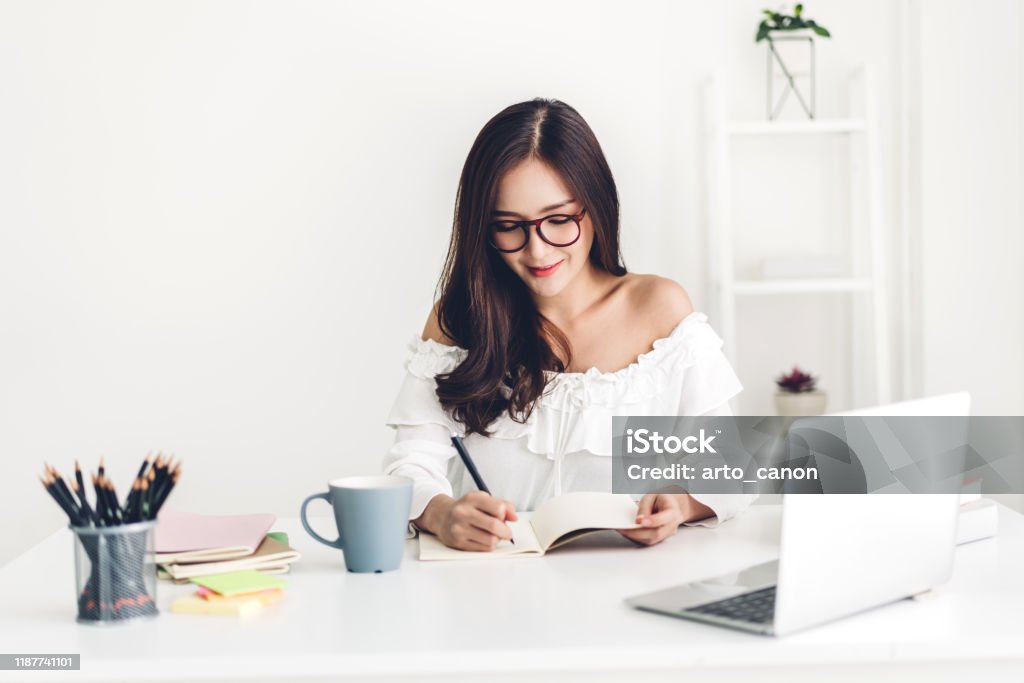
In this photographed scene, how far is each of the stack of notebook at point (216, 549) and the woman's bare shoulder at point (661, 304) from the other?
0.78 meters

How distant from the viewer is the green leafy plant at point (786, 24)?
2.57 m

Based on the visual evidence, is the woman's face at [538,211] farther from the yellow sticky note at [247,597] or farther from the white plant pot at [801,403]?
the white plant pot at [801,403]

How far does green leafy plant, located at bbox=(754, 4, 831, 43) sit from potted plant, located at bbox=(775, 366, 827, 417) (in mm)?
828

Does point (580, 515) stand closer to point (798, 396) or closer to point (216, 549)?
point (216, 549)

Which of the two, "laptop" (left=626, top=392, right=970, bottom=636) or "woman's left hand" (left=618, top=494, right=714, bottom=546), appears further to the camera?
"woman's left hand" (left=618, top=494, right=714, bottom=546)

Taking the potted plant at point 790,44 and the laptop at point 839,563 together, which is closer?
the laptop at point 839,563

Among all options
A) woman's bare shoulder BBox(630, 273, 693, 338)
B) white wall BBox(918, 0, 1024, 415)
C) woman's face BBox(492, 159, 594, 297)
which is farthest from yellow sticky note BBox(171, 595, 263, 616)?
white wall BBox(918, 0, 1024, 415)

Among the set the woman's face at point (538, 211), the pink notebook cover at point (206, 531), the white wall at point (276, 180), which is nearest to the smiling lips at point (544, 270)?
the woman's face at point (538, 211)

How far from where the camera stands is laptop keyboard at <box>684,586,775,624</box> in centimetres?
100

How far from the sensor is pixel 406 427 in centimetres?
177

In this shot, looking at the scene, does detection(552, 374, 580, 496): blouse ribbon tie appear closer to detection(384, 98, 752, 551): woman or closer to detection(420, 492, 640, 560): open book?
detection(384, 98, 752, 551): woman

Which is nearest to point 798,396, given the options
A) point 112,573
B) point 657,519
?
point 657,519

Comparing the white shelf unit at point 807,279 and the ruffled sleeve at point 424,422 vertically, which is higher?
the white shelf unit at point 807,279

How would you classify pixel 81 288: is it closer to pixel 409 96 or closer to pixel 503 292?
pixel 409 96
